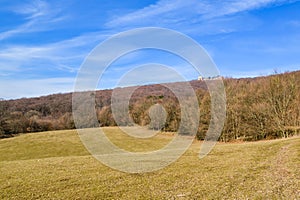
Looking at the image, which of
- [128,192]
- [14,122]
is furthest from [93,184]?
[14,122]

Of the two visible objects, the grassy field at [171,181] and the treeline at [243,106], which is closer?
the grassy field at [171,181]

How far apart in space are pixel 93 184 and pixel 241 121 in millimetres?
45203

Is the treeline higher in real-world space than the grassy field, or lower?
higher

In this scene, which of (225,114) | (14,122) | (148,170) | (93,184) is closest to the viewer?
(93,184)

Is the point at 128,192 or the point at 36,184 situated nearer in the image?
the point at 128,192

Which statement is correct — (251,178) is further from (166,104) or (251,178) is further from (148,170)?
(166,104)

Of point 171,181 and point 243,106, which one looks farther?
point 243,106

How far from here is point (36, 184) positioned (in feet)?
50.8

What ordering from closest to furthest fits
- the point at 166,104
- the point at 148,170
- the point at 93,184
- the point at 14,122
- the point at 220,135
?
the point at 93,184 < the point at 148,170 < the point at 220,135 < the point at 166,104 < the point at 14,122

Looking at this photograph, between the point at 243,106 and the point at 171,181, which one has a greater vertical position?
the point at 243,106

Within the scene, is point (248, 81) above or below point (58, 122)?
above

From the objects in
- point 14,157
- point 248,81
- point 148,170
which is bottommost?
point 14,157

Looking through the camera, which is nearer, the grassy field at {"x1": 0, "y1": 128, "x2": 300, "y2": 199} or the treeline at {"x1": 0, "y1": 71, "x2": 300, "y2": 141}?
the grassy field at {"x1": 0, "y1": 128, "x2": 300, "y2": 199}

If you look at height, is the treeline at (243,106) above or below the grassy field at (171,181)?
above
